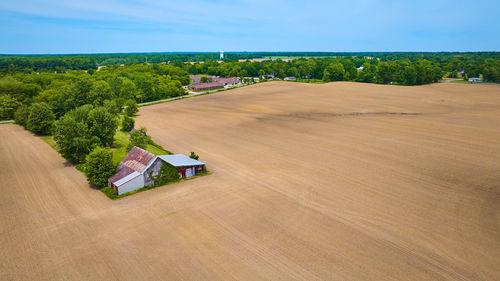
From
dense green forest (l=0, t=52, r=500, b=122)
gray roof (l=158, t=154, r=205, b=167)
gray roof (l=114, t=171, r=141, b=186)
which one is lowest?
gray roof (l=114, t=171, r=141, b=186)

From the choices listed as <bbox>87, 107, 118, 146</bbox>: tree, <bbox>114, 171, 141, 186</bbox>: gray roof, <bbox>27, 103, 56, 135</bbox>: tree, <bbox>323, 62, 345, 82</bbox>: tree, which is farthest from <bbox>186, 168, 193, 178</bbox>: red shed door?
<bbox>323, 62, 345, 82</bbox>: tree

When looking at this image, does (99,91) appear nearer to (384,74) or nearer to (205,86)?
(205,86)

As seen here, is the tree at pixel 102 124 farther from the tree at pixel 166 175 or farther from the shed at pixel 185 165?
the tree at pixel 166 175

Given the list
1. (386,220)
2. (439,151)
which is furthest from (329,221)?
(439,151)

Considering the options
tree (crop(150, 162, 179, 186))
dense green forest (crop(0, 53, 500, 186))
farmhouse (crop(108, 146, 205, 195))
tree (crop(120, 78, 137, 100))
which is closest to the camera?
farmhouse (crop(108, 146, 205, 195))

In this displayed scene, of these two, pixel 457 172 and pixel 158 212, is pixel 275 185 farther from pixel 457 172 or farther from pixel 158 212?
pixel 457 172

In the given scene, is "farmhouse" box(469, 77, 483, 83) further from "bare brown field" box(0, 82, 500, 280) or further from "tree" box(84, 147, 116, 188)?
"tree" box(84, 147, 116, 188)
